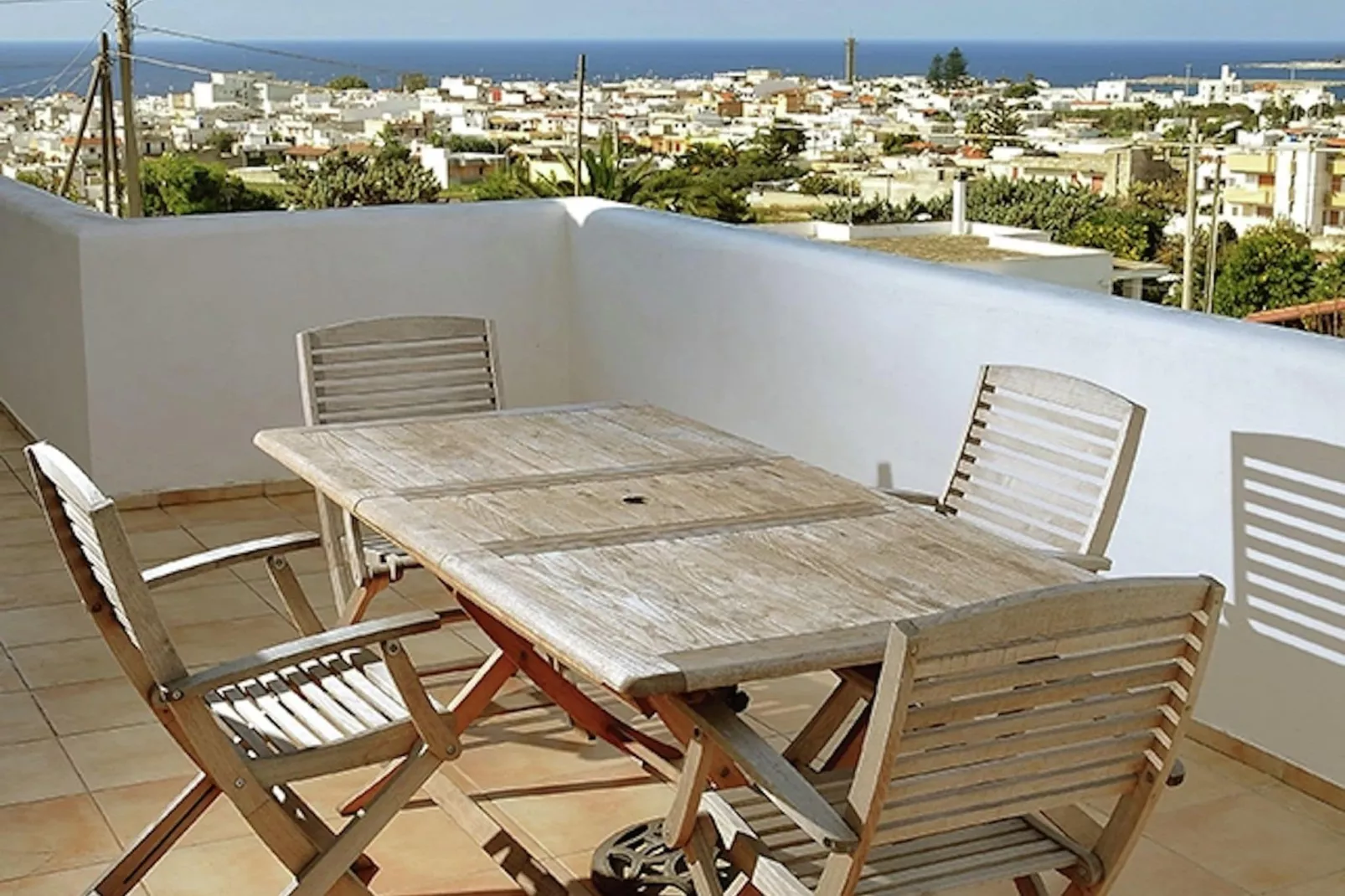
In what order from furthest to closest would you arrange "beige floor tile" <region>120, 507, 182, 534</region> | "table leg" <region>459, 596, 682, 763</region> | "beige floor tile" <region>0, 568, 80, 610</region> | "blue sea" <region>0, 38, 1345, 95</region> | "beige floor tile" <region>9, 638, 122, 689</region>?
"blue sea" <region>0, 38, 1345, 95</region>, "beige floor tile" <region>120, 507, 182, 534</region>, "beige floor tile" <region>0, 568, 80, 610</region>, "beige floor tile" <region>9, 638, 122, 689</region>, "table leg" <region>459, 596, 682, 763</region>

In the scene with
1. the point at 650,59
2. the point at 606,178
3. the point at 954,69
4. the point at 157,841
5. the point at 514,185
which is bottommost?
the point at 157,841

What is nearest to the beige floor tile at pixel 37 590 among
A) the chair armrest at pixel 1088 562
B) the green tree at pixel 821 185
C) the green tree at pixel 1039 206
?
the chair armrest at pixel 1088 562

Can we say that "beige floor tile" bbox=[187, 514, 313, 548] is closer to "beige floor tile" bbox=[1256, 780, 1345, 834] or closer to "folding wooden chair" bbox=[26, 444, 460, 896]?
"folding wooden chair" bbox=[26, 444, 460, 896]

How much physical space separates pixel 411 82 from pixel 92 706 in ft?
135

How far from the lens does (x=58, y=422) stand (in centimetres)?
613

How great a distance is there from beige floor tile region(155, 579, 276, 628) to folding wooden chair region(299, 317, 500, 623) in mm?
666

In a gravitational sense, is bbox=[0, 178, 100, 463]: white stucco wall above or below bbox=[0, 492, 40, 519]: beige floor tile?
above

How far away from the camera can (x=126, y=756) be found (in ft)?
12.3

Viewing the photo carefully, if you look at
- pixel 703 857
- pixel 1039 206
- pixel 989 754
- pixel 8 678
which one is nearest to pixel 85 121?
pixel 8 678

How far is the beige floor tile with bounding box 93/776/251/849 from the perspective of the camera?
3.37m

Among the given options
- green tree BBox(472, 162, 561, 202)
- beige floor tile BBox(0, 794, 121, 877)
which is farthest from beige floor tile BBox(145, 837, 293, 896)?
green tree BBox(472, 162, 561, 202)

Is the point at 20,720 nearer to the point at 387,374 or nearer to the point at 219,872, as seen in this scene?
the point at 219,872

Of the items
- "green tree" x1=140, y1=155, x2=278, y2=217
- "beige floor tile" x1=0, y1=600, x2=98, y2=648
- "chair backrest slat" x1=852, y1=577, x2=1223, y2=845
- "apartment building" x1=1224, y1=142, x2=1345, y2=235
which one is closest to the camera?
"chair backrest slat" x1=852, y1=577, x2=1223, y2=845

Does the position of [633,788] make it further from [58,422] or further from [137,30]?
[137,30]
